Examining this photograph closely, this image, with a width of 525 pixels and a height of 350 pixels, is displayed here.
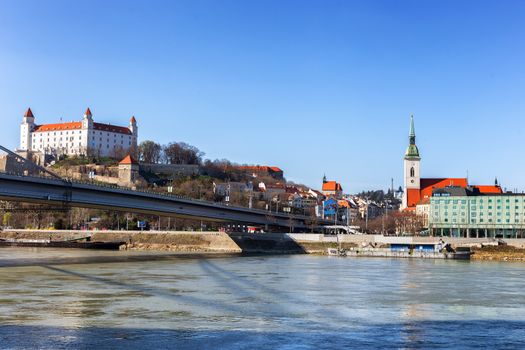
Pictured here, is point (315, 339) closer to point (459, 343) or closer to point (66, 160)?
point (459, 343)

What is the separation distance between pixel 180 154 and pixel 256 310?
15293 centimetres

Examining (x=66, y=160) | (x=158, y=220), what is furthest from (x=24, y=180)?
(x=66, y=160)

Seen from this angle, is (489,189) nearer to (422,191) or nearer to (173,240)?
(422,191)

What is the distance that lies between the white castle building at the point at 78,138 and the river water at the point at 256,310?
13314cm

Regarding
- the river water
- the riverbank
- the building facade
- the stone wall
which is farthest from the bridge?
the stone wall

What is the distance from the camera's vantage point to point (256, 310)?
30.2 metres

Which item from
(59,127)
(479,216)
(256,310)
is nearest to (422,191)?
(479,216)

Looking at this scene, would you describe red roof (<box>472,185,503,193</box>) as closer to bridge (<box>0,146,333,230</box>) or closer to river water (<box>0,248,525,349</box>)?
bridge (<box>0,146,333,230</box>)

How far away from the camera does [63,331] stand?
78.4 feet

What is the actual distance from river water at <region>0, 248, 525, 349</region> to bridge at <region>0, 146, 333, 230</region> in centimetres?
1094

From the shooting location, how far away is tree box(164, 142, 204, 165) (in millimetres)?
180875

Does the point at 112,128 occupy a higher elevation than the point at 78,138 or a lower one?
higher

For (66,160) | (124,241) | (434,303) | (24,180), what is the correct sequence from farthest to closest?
1. (66,160)
2. (124,241)
3. (24,180)
4. (434,303)

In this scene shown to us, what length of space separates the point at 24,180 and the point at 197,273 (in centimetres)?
2052
